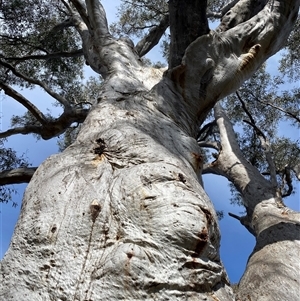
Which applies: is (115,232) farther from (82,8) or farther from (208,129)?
(208,129)

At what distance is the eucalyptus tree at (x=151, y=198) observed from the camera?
1.41 metres

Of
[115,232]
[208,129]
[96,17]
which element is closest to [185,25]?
[96,17]

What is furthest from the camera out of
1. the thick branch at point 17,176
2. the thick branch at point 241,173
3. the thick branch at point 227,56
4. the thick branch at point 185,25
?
the thick branch at point 17,176

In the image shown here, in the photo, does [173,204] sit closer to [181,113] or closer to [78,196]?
[78,196]

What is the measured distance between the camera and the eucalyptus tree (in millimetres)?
1414

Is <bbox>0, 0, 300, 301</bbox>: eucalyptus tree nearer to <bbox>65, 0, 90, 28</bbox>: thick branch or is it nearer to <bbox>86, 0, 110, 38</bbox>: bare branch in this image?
<bbox>86, 0, 110, 38</bbox>: bare branch

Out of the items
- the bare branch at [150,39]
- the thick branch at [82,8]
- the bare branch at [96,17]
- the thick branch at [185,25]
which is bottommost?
the thick branch at [185,25]

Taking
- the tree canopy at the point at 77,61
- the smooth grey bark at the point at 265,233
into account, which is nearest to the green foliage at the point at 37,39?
the tree canopy at the point at 77,61

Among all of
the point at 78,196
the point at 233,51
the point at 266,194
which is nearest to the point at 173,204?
the point at 78,196

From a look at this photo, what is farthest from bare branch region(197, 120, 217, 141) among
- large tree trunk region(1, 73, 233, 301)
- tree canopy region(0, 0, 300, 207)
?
large tree trunk region(1, 73, 233, 301)

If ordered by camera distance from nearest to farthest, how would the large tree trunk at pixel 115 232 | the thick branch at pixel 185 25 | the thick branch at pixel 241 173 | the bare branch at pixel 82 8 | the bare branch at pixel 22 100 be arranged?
the large tree trunk at pixel 115 232 → the thick branch at pixel 185 25 → the thick branch at pixel 241 173 → the bare branch at pixel 82 8 → the bare branch at pixel 22 100

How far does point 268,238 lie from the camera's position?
11.1ft

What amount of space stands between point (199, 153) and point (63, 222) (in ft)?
3.51

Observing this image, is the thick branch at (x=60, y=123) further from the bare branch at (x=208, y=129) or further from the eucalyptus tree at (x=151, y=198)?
the bare branch at (x=208, y=129)
